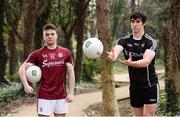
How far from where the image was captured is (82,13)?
72.0 ft

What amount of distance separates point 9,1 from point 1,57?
272cm

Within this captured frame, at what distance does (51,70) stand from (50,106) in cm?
53

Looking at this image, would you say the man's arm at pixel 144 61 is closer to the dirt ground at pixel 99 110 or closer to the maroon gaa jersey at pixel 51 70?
the maroon gaa jersey at pixel 51 70

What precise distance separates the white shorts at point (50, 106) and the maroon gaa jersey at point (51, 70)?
6cm

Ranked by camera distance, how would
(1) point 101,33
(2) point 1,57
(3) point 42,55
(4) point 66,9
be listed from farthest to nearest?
(4) point 66,9, (2) point 1,57, (1) point 101,33, (3) point 42,55

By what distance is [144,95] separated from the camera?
610 cm

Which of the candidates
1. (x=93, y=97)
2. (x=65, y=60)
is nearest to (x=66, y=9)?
(x=93, y=97)

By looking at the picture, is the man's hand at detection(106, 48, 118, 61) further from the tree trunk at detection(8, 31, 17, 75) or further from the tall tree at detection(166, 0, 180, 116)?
the tree trunk at detection(8, 31, 17, 75)

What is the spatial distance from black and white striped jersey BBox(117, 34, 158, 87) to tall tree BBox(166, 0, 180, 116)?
16.8ft

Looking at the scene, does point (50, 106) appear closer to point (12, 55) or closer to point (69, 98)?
point (69, 98)

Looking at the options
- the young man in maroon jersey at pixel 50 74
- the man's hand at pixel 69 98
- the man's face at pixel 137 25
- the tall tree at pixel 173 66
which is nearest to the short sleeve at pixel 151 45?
the man's face at pixel 137 25

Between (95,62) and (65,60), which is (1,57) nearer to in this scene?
(95,62)

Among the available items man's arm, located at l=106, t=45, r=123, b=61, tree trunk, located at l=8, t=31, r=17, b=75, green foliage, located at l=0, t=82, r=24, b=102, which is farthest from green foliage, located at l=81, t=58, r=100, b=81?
man's arm, located at l=106, t=45, r=123, b=61

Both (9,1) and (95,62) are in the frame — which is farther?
(95,62)
